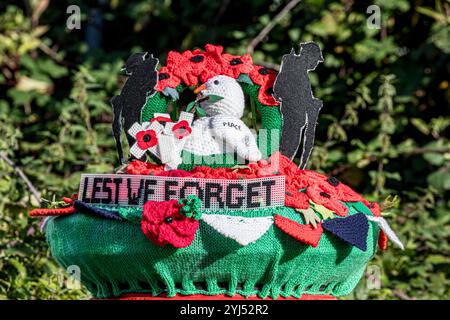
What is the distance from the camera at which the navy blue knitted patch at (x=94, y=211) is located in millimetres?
2352

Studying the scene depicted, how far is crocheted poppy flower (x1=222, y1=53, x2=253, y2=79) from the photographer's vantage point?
2.80m

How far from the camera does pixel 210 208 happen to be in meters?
2.33

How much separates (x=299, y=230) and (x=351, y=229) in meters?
0.20

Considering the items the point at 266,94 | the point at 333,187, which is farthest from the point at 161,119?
the point at 333,187

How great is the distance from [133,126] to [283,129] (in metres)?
0.48

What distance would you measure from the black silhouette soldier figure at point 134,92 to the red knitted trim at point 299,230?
67 centimetres

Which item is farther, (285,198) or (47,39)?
(47,39)

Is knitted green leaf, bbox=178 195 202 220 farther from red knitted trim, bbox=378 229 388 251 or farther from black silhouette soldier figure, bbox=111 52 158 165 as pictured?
red knitted trim, bbox=378 229 388 251

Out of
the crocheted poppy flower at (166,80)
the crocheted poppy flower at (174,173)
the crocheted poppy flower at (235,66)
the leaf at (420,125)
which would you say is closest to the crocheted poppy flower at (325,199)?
the crocheted poppy flower at (174,173)

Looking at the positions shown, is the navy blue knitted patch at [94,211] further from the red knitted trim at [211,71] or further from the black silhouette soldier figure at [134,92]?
the red knitted trim at [211,71]

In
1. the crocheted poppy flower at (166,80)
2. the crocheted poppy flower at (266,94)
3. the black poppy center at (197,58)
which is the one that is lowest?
the crocheted poppy flower at (266,94)

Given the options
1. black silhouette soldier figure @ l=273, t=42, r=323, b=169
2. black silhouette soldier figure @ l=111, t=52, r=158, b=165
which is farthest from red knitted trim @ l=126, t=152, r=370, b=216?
black silhouette soldier figure @ l=111, t=52, r=158, b=165

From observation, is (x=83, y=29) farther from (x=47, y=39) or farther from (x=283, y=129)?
(x=283, y=129)

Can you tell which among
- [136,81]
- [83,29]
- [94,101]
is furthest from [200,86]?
[83,29]
